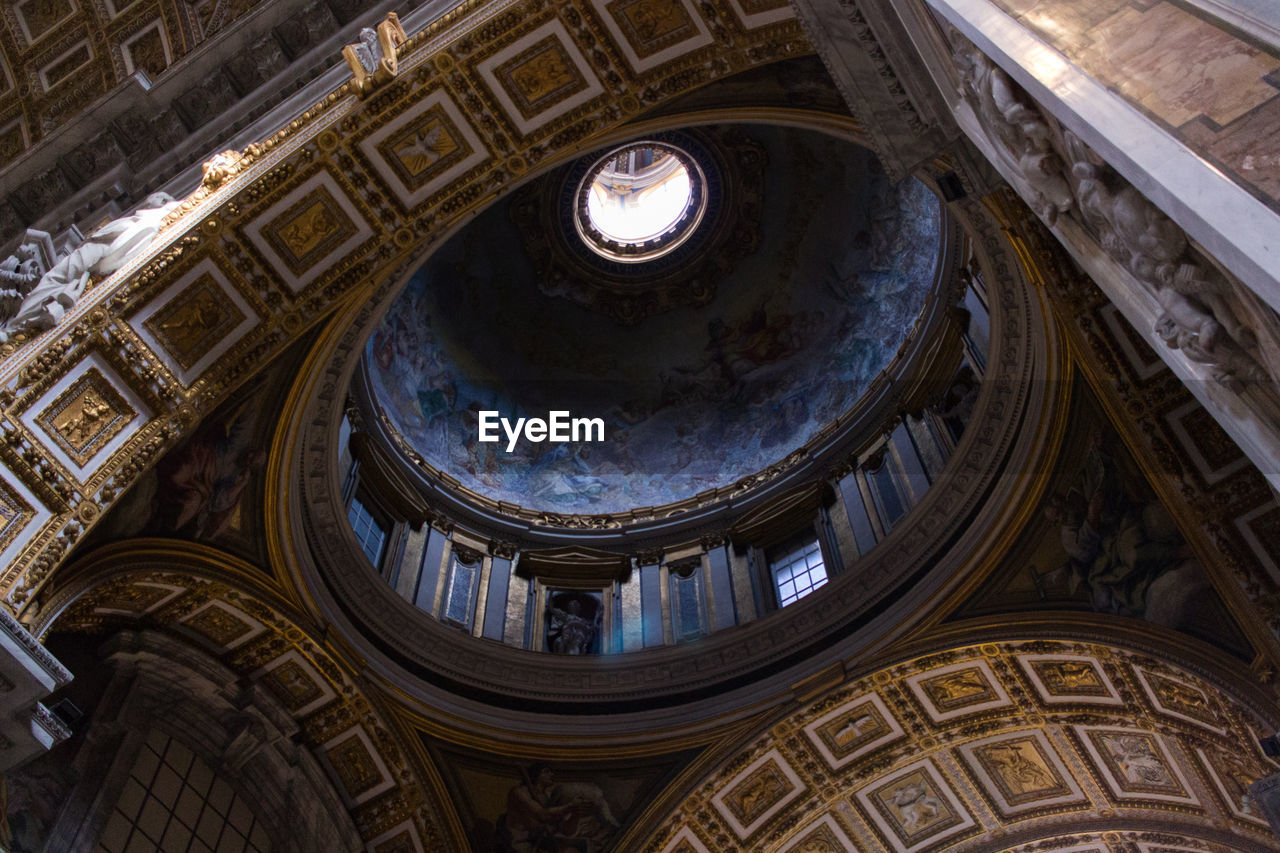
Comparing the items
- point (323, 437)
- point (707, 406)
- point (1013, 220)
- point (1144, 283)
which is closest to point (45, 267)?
point (323, 437)

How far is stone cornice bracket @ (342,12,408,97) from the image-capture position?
10.2 meters

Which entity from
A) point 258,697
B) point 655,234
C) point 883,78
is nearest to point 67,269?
point 258,697

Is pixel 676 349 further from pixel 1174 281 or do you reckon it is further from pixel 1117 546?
pixel 1174 281

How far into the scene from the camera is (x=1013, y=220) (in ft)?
32.4

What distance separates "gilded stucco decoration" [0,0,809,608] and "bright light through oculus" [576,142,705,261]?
28.8ft

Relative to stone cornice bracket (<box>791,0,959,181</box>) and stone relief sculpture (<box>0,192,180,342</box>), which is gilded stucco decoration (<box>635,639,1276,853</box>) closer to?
stone cornice bracket (<box>791,0,959,181</box>)

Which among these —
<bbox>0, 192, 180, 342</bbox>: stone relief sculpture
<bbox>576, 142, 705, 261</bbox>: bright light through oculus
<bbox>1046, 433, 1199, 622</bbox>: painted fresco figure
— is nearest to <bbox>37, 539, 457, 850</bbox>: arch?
<bbox>0, 192, 180, 342</bbox>: stone relief sculpture

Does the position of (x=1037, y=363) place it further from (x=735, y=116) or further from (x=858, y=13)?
(x=858, y=13)

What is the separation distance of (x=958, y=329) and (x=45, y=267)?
10749 millimetres

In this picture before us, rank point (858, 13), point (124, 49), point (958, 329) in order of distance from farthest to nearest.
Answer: point (958, 329)
point (124, 49)
point (858, 13)

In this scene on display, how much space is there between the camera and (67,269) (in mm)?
9750

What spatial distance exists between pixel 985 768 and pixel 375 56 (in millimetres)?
10571

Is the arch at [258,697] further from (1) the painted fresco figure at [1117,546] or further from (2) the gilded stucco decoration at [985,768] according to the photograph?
(1) the painted fresco figure at [1117,546]

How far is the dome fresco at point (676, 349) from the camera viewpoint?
60.3 ft
